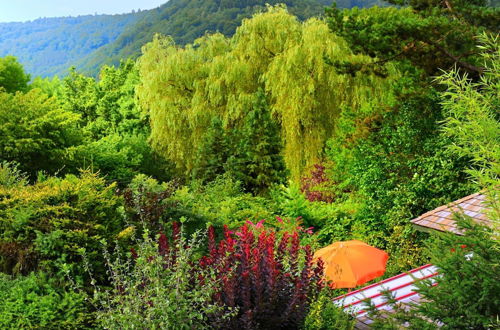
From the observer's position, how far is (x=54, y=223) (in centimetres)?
702

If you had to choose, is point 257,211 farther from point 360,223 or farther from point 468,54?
point 468,54

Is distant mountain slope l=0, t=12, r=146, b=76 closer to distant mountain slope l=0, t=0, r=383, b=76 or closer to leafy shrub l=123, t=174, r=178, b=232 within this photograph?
distant mountain slope l=0, t=0, r=383, b=76

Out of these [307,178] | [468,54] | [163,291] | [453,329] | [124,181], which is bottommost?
[307,178]

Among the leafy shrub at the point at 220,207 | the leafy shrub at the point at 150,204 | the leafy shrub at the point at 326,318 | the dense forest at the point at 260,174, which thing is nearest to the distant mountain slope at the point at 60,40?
the dense forest at the point at 260,174

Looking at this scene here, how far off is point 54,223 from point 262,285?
3.34 m

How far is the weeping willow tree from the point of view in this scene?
1789cm

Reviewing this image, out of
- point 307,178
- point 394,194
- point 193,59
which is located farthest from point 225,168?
point 394,194

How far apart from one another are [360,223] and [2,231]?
8487 millimetres

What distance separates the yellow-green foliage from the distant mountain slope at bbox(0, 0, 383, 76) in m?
38.5

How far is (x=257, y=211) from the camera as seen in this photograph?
12.2m

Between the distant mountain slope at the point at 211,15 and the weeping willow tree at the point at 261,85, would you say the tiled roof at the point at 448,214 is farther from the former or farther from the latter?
the distant mountain slope at the point at 211,15

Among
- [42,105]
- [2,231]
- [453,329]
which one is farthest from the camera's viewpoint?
[42,105]

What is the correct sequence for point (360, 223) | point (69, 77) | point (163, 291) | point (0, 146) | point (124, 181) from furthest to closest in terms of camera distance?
point (69, 77), point (124, 181), point (0, 146), point (360, 223), point (163, 291)

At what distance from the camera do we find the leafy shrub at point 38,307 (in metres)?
5.95
